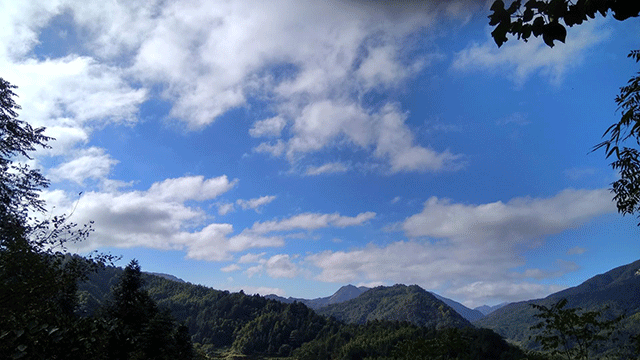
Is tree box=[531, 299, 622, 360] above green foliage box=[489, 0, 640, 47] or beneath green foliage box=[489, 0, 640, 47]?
beneath

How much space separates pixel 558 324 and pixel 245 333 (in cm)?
21056

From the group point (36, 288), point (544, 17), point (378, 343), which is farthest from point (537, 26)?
point (378, 343)

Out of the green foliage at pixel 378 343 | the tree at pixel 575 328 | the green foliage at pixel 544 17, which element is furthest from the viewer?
the green foliage at pixel 378 343

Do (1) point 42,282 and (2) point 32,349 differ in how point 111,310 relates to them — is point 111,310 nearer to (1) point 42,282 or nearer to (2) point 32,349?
(1) point 42,282

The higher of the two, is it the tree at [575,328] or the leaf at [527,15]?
the leaf at [527,15]

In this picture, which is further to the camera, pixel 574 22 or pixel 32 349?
pixel 32 349

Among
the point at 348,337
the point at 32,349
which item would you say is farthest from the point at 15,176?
the point at 348,337

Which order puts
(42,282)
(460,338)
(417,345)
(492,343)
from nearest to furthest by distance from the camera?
(42,282), (460,338), (417,345), (492,343)

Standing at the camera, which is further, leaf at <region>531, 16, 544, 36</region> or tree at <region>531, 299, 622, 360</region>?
tree at <region>531, 299, 622, 360</region>

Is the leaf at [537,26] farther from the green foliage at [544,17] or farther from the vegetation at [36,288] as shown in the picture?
the vegetation at [36,288]

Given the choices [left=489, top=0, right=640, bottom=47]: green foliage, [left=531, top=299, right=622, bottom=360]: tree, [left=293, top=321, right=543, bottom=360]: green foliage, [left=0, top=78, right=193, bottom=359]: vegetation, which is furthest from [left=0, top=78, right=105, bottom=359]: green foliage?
[left=293, top=321, right=543, bottom=360]: green foliage

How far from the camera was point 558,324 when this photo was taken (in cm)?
1156

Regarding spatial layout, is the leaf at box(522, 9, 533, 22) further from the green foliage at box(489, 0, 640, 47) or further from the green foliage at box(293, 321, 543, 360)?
the green foliage at box(293, 321, 543, 360)

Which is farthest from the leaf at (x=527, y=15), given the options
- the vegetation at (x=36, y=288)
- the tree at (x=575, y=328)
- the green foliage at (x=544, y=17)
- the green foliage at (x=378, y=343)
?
the green foliage at (x=378, y=343)
